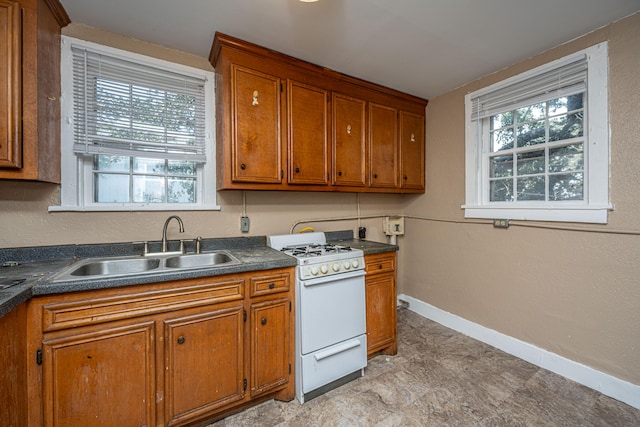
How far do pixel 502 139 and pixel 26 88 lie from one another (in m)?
3.43

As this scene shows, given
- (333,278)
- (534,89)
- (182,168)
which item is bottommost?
(333,278)

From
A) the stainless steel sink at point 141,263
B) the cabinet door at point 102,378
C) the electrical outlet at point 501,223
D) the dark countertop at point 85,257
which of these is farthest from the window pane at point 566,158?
the cabinet door at point 102,378

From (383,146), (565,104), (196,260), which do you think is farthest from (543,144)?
(196,260)

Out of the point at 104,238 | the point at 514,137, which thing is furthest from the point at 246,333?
the point at 514,137

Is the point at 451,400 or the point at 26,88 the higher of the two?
the point at 26,88

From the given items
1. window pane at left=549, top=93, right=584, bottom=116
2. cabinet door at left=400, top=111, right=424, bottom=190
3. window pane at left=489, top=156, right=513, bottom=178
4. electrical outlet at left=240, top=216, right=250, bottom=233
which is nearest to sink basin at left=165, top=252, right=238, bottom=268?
electrical outlet at left=240, top=216, right=250, bottom=233

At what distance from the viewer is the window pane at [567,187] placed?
2.01 meters

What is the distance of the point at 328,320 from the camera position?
188 centimetres

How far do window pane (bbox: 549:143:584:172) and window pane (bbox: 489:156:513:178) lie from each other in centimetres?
32

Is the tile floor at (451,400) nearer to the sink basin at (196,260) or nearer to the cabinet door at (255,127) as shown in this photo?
the sink basin at (196,260)

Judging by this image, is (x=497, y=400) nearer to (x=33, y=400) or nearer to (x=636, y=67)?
(x=636, y=67)

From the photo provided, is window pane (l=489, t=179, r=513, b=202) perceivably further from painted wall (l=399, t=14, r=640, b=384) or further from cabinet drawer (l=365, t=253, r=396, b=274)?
cabinet drawer (l=365, t=253, r=396, b=274)

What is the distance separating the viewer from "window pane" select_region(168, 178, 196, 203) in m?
2.13

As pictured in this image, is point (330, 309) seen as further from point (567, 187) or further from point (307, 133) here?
point (567, 187)
